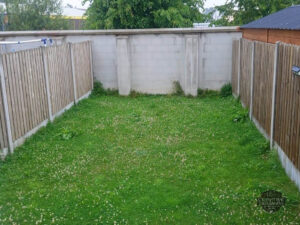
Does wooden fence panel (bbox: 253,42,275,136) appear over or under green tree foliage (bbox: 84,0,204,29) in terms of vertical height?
under

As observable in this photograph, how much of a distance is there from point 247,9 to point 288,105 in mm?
14429

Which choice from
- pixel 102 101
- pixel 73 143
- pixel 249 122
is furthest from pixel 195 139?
pixel 102 101

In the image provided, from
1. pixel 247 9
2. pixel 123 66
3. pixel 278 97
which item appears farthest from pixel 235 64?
pixel 247 9

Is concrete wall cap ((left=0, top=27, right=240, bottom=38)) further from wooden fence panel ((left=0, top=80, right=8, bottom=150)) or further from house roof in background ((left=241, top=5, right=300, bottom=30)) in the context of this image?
wooden fence panel ((left=0, top=80, right=8, bottom=150))

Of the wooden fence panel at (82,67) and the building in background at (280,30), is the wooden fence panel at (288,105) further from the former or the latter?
the wooden fence panel at (82,67)

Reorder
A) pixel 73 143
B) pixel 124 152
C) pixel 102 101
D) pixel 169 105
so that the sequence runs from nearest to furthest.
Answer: pixel 124 152, pixel 73 143, pixel 169 105, pixel 102 101

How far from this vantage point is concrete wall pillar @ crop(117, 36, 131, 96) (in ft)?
39.4

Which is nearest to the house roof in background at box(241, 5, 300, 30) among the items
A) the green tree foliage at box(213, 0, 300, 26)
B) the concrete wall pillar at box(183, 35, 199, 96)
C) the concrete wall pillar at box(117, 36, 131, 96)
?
the concrete wall pillar at box(183, 35, 199, 96)

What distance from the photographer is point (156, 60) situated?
12.3m

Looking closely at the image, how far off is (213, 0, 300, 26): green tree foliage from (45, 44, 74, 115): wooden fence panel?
37.6ft

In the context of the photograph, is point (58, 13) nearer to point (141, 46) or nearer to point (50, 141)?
point (141, 46)

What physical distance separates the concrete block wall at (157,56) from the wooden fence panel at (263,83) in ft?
14.6

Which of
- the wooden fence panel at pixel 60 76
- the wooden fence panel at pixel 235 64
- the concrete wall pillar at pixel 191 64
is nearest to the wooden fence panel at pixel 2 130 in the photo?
the wooden fence panel at pixel 60 76

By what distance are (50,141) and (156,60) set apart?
6.15 meters
